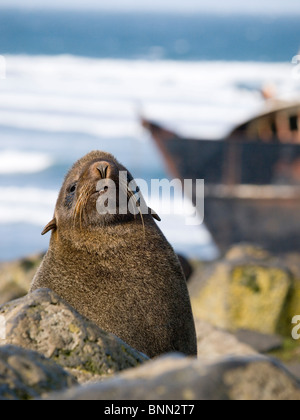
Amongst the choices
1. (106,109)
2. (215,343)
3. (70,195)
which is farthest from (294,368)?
(106,109)

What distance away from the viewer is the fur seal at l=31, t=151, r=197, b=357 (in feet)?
15.6

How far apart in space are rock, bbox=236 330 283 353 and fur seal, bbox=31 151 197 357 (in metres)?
4.23

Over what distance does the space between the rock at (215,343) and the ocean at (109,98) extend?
18158mm

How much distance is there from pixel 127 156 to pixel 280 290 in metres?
33.3

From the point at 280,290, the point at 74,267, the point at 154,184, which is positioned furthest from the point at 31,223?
the point at 74,267

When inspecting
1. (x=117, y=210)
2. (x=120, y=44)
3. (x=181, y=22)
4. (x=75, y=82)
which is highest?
(x=181, y=22)

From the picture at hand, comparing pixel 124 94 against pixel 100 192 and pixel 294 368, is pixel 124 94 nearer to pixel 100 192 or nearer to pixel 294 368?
pixel 294 368

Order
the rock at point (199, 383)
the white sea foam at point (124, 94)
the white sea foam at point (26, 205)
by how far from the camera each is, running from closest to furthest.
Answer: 1. the rock at point (199, 383)
2. the white sea foam at point (26, 205)
3. the white sea foam at point (124, 94)

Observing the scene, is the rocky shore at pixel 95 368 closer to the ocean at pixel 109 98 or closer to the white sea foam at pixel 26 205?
the ocean at pixel 109 98

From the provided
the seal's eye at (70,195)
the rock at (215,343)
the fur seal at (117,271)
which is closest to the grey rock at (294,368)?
the rock at (215,343)

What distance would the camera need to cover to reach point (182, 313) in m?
4.90

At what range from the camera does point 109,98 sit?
→ 5606 centimetres

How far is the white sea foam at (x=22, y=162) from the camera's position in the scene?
130 feet
